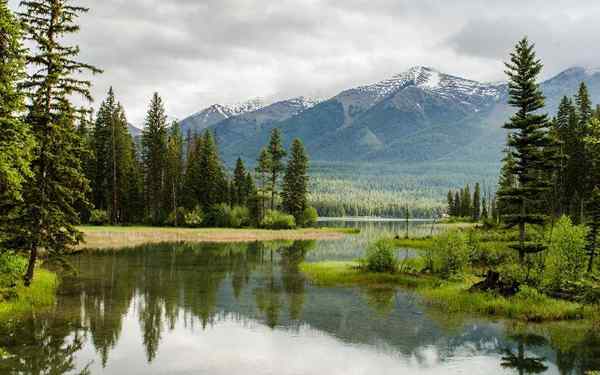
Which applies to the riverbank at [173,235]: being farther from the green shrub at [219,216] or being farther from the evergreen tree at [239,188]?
the evergreen tree at [239,188]

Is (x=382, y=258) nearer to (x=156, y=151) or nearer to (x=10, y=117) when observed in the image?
(x=10, y=117)

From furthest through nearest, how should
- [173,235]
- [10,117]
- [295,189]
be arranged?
1. [295,189]
2. [173,235]
3. [10,117]

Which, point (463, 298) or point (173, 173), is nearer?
point (463, 298)

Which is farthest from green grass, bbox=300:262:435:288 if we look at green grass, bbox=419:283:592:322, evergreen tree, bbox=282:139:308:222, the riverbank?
evergreen tree, bbox=282:139:308:222

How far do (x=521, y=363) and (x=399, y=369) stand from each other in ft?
15.8

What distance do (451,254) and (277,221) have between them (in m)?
59.8

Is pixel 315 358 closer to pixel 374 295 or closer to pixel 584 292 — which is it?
pixel 374 295

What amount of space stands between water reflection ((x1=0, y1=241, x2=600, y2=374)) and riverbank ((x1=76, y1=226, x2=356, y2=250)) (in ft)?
101

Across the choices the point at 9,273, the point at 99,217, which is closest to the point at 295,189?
the point at 99,217

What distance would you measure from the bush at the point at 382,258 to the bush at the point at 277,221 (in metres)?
54.3

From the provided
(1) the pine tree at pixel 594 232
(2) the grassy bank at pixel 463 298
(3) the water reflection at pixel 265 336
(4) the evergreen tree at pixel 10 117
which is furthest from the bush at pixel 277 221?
(4) the evergreen tree at pixel 10 117

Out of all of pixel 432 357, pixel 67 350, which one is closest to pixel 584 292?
pixel 432 357

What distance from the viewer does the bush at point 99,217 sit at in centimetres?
8400

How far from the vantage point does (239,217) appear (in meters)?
97.2
